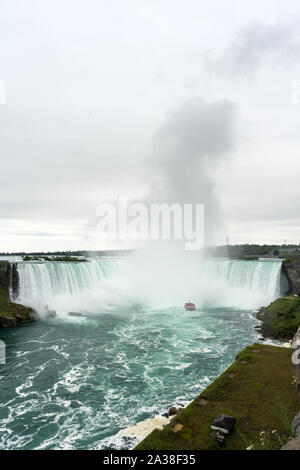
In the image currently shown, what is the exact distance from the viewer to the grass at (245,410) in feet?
27.7

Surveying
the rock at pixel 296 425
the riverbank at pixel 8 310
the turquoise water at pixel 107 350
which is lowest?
the turquoise water at pixel 107 350

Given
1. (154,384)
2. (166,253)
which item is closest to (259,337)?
(154,384)

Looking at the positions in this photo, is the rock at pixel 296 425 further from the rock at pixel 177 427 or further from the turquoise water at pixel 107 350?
the turquoise water at pixel 107 350

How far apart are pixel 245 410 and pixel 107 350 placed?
14905mm

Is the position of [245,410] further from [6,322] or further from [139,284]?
[139,284]

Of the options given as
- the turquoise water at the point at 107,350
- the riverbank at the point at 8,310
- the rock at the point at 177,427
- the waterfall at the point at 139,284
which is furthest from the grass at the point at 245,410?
the waterfall at the point at 139,284

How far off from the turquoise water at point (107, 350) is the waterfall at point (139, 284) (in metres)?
0.16

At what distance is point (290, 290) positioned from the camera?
4275 centimetres

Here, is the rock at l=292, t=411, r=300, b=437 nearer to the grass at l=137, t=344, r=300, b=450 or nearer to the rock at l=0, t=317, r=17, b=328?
the grass at l=137, t=344, r=300, b=450

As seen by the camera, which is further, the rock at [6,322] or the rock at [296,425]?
the rock at [6,322]

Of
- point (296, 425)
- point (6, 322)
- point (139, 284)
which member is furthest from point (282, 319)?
point (139, 284)

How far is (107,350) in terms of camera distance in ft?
75.9
